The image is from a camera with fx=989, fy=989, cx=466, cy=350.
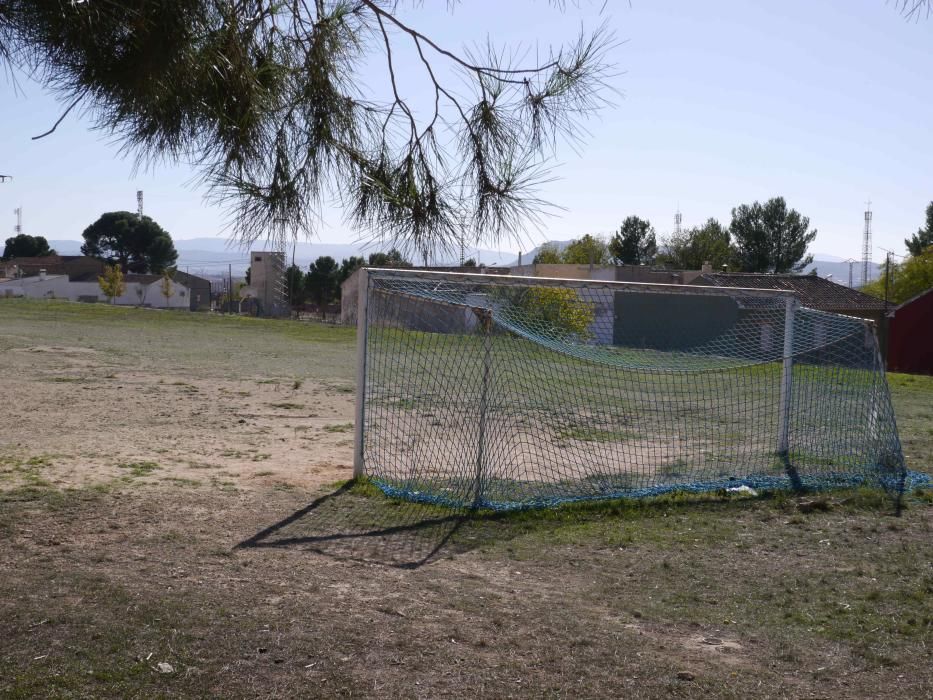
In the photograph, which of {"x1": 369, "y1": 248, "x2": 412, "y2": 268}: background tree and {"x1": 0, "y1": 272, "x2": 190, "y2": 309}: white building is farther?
{"x1": 0, "y1": 272, "x2": 190, "y2": 309}: white building

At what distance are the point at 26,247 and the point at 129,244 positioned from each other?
550 inches

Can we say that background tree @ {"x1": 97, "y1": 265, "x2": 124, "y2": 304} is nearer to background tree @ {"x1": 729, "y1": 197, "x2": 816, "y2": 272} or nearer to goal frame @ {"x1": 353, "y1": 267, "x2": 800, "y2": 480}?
background tree @ {"x1": 729, "y1": 197, "x2": 816, "y2": 272}

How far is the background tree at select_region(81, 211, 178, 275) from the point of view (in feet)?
312

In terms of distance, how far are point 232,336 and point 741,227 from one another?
67266 millimetres

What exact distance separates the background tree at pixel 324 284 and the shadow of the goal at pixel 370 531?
61.1 meters

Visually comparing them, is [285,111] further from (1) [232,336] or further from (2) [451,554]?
(1) [232,336]

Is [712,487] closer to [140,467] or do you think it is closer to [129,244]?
[140,467]

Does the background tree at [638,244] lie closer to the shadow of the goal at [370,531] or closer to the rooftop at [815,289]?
the rooftop at [815,289]

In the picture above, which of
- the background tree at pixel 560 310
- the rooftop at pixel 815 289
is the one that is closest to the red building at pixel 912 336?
the rooftop at pixel 815 289

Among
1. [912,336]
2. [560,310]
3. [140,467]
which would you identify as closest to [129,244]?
[912,336]

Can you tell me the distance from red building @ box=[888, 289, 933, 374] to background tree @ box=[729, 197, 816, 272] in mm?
48611

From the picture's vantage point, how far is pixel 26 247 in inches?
4050

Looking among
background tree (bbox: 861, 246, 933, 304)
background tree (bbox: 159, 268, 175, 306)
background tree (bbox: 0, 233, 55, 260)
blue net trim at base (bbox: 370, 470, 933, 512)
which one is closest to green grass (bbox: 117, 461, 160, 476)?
blue net trim at base (bbox: 370, 470, 933, 512)

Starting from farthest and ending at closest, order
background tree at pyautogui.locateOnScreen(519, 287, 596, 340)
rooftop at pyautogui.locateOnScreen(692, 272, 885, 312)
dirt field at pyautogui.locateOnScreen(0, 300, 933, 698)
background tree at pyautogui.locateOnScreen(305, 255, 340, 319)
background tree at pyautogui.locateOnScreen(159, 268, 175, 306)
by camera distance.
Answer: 1. background tree at pyautogui.locateOnScreen(159, 268, 175, 306)
2. background tree at pyautogui.locateOnScreen(305, 255, 340, 319)
3. rooftop at pyautogui.locateOnScreen(692, 272, 885, 312)
4. background tree at pyautogui.locateOnScreen(519, 287, 596, 340)
5. dirt field at pyautogui.locateOnScreen(0, 300, 933, 698)
